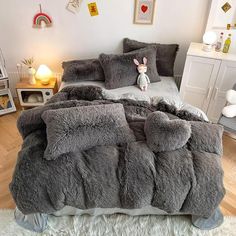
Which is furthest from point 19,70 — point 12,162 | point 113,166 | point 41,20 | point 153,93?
point 113,166

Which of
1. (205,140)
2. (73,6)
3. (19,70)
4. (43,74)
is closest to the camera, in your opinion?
(205,140)

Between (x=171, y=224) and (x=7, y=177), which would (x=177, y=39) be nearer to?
(x=171, y=224)

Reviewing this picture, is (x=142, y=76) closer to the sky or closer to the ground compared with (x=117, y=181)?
closer to the sky

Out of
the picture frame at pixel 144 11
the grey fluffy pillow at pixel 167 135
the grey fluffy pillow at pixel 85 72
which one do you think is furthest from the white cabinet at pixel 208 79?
the grey fluffy pillow at pixel 167 135

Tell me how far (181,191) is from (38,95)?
2124 mm

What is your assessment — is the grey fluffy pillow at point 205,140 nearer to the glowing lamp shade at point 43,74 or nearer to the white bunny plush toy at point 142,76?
the white bunny plush toy at point 142,76

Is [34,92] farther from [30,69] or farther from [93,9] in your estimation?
[93,9]

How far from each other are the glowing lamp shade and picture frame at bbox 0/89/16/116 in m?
0.41

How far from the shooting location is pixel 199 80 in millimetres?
2457

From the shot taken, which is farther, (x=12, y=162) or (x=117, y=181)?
(x=12, y=162)

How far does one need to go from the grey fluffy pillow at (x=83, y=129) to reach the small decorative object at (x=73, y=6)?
1640 millimetres

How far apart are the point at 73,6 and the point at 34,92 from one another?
1120mm

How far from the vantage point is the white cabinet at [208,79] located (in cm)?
230

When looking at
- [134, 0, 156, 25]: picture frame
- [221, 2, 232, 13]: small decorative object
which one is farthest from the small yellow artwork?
[221, 2, 232, 13]: small decorative object
